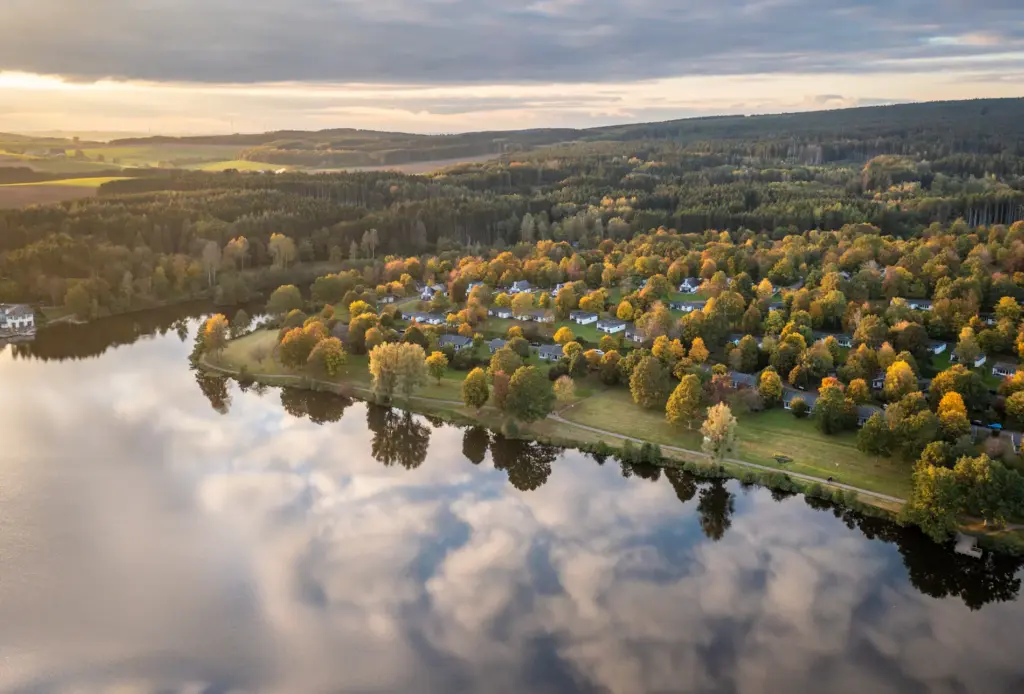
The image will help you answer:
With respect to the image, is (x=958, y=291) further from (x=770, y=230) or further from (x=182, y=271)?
(x=182, y=271)

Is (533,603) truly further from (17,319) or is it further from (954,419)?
(17,319)

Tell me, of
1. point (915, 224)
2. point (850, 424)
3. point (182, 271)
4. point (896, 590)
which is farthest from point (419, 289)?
point (915, 224)

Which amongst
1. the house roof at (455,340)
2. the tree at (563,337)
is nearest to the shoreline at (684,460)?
the house roof at (455,340)

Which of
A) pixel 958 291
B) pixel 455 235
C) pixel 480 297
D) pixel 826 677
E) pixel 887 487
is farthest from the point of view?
pixel 455 235

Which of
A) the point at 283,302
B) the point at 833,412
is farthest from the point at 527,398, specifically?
the point at 283,302

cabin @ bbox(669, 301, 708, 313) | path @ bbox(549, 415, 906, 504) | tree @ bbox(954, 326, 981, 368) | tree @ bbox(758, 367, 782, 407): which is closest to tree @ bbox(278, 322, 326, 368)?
path @ bbox(549, 415, 906, 504)

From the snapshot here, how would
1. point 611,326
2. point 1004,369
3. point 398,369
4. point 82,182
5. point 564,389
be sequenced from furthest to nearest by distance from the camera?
point 82,182 < point 611,326 < point 1004,369 < point 398,369 < point 564,389
